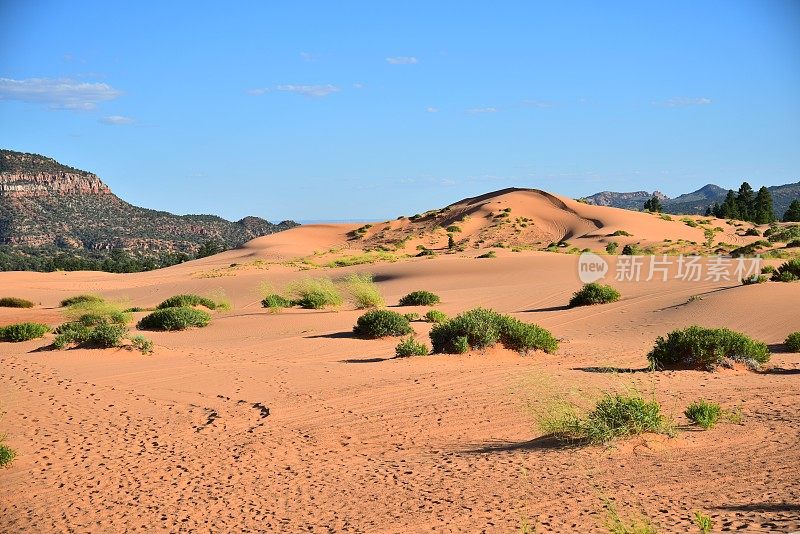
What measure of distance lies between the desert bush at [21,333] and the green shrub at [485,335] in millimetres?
8910

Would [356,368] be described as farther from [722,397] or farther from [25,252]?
[25,252]

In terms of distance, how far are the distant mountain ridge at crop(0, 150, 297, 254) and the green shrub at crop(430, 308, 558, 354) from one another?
6993cm

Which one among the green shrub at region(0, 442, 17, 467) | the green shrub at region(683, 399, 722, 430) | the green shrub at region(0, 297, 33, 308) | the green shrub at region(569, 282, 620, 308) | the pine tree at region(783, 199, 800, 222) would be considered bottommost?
the green shrub at region(0, 297, 33, 308)

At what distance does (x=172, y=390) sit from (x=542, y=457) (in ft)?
20.8

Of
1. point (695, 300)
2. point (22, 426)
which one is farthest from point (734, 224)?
point (22, 426)

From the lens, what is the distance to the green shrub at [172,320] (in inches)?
777

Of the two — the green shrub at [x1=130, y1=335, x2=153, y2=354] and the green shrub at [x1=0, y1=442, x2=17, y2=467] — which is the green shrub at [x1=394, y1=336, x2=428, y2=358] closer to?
the green shrub at [x1=130, y1=335, x2=153, y2=354]

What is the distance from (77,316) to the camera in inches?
893

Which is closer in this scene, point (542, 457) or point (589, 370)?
point (542, 457)

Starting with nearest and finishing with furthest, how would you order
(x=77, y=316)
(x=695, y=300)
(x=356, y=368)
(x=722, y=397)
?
(x=722, y=397)
(x=356, y=368)
(x=695, y=300)
(x=77, y=316)

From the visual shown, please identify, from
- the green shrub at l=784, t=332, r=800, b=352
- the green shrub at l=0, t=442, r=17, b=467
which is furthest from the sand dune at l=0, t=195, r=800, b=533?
the green shrub at l=784, t=332, r=800, b=352

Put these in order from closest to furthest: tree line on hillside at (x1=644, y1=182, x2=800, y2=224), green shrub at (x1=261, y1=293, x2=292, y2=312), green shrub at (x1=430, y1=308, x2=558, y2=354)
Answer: green shrub at (x1=430, y1=308, x2=558, y2=354) < green shrub at (x1=261, y1=293, x2=292, y2=312) < tree line on hillside at (x1=644, y1=182, x2=800, y2=224)

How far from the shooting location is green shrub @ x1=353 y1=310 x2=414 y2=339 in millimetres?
17297

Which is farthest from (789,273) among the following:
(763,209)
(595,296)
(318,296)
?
(763,209)
